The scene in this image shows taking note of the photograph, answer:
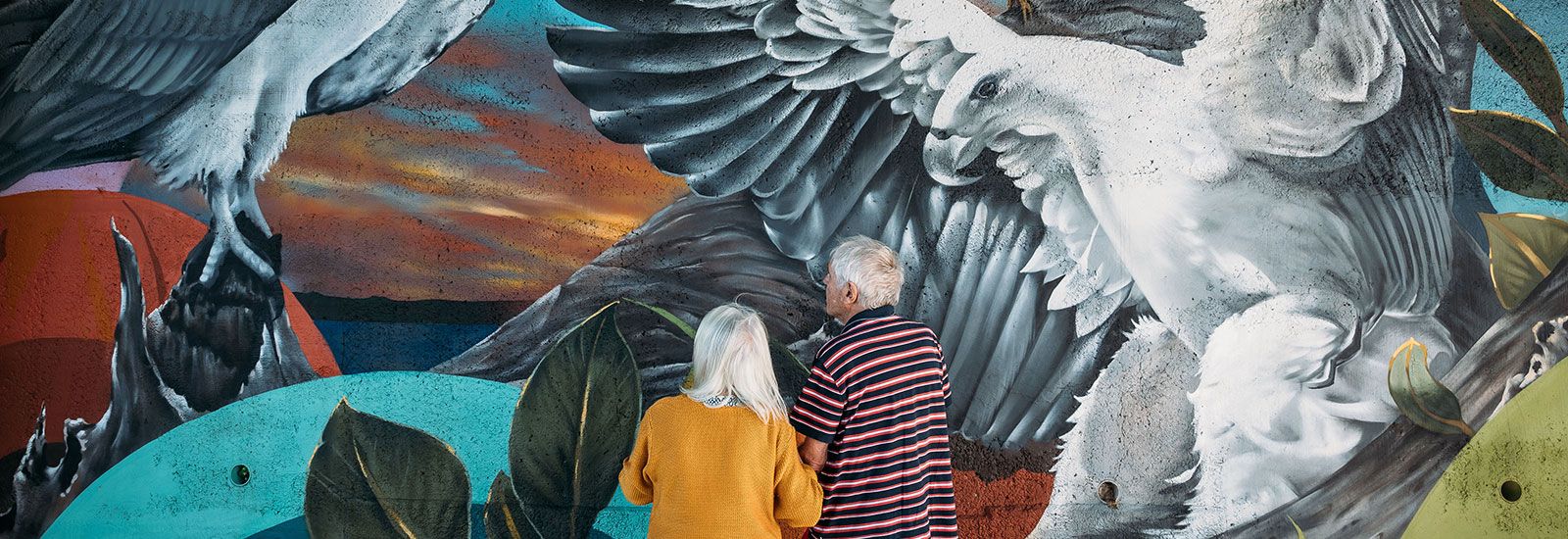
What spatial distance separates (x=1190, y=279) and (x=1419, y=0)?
1.37 m

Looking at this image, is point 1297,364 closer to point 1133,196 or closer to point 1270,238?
point 1270,238

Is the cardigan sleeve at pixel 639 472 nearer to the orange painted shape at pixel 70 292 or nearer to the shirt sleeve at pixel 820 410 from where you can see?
the shirt sleeve at pixel 820 410

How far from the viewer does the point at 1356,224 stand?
13.5 ft

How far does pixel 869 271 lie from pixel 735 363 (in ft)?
1.56

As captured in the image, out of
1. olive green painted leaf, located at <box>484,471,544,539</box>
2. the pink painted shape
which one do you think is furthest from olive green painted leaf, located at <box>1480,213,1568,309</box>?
the pink painted shape

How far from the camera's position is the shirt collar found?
2906 mm

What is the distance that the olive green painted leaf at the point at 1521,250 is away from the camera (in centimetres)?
416

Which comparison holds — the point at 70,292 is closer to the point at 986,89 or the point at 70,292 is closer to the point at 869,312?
the point at 869,312

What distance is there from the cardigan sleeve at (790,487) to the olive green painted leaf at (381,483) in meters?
1.49

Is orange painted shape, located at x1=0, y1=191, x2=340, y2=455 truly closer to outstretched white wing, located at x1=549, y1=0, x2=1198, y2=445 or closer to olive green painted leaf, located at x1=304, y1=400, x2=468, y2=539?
olive green painted leaf, located at x1=304, y1=400, x2=468, y2=539

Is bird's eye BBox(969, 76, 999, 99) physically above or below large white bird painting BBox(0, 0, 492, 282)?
below

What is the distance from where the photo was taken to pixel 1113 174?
4.07m

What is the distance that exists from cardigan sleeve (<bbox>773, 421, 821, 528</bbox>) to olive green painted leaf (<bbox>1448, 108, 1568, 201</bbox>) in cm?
302

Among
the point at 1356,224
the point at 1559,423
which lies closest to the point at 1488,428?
the point at 1559,423
